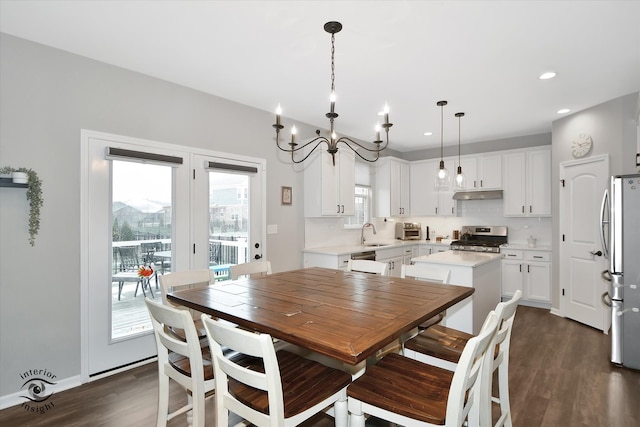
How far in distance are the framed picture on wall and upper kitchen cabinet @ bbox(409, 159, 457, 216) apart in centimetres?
298

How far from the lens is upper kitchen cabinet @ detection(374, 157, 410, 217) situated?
5.97m

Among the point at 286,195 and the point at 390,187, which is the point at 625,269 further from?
the point at 286,195

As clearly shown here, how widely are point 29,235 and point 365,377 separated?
266 centimetres

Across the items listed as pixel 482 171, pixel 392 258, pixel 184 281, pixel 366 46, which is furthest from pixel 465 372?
pixel 482 171

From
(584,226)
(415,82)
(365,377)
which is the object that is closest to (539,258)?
(584,226)

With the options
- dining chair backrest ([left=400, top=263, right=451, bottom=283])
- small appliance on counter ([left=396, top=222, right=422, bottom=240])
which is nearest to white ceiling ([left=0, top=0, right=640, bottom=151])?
dining chair backrest ([left=400, top=263, right=451, bottom=283])

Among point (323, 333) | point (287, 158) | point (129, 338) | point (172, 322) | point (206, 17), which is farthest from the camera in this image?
point (287, 158)

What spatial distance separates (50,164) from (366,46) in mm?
2664

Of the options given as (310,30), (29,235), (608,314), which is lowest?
(608,314)

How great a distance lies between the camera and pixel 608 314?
12.6 feet

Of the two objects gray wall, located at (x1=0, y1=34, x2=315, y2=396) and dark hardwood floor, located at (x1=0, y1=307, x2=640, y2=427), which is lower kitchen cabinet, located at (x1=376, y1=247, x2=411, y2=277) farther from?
gray wall, located at (x1=0, y1=34, x2=315, y2=396)

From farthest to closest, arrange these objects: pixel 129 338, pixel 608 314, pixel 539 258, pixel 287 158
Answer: pixel 539 258 → pixel 287 158 → pixel 608 314 → pixel 129 338

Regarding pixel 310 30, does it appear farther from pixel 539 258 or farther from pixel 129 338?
pixel 539 258

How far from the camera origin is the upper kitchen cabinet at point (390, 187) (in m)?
5.97
